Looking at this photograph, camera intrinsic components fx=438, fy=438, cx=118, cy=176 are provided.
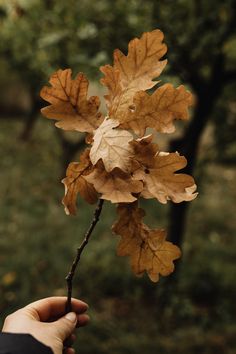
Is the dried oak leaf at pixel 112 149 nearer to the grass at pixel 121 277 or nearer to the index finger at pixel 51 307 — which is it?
the index finger at pixel 51 307

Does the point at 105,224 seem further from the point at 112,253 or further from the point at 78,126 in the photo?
the point at 78,126

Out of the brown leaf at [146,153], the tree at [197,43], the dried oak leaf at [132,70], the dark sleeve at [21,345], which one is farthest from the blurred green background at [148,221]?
the dark sleeve at [21,345]

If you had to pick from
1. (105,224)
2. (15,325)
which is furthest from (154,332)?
(15,325)

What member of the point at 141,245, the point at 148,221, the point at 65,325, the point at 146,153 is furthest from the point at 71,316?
the point at 148,221

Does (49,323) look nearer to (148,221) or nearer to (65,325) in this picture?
(65,325)

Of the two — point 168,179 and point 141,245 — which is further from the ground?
point 168,179

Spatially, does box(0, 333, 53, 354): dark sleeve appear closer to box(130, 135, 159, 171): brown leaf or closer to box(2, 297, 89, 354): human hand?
box(2, 297, 89, 354): human hand

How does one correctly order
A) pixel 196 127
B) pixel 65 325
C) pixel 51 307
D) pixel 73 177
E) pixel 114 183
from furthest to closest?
pixel 196 127
pixel 51 307
pixel 65 325
pixel 73 177
pixel 114 183

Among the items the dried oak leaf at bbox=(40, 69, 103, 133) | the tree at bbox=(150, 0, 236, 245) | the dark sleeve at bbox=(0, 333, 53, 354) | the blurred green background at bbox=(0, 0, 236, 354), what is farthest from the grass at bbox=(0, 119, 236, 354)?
the dried oak leaf at bbox=(40, 69, 103, 133)
